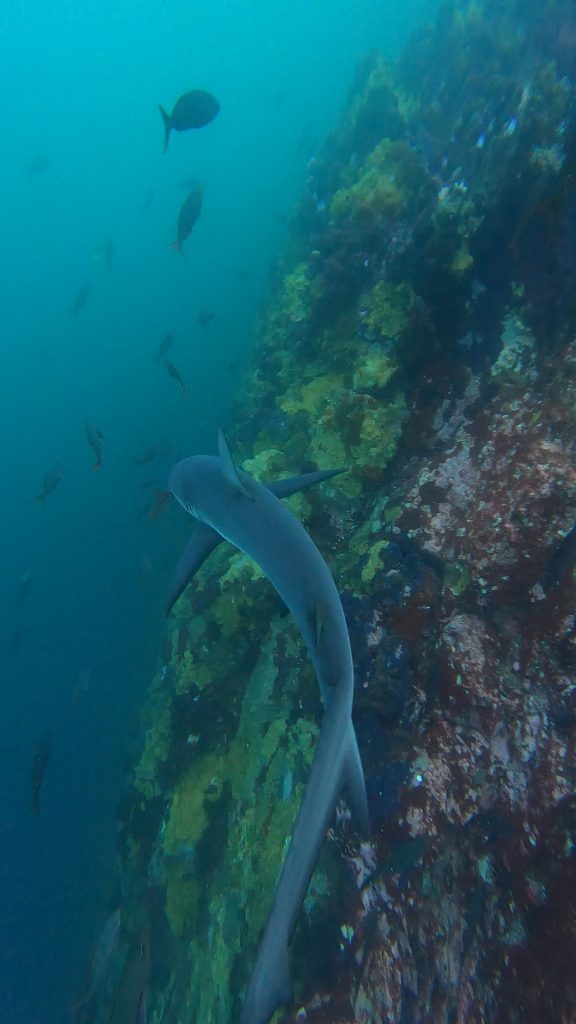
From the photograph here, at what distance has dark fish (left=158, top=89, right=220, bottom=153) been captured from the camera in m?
7.30

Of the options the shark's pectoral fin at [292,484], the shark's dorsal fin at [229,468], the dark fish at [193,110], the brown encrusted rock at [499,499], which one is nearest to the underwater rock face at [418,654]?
the brown encrusted rock at [499,499]

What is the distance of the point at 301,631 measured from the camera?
266 centimetres

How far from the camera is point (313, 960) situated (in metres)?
2.80

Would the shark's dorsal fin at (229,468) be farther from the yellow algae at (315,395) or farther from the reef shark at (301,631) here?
A: the yellow algae at (315,395)

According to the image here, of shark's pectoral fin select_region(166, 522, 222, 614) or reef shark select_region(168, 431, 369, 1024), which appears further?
shark's pectoral fin select_region(166, 522, 222, 614)

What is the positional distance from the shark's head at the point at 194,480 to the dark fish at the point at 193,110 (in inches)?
253

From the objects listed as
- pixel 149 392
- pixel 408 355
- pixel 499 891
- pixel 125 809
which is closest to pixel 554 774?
pixel 499 891

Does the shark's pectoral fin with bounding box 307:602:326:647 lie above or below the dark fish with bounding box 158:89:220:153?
below

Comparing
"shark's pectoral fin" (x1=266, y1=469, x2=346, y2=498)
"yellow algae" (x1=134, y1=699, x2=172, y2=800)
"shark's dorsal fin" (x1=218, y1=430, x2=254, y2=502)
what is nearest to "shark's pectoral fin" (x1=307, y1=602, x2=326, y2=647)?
"shark's dorsal fin" (x1=218, y1=430, x2=254, y2=502)

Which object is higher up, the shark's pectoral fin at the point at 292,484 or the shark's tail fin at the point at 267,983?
the shark's pectoral fin at the point at 292,484

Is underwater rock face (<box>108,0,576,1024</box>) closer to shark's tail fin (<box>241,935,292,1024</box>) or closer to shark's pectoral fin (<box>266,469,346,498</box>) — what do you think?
shark's pectoral fin (<box>266,469,346,498</box>)

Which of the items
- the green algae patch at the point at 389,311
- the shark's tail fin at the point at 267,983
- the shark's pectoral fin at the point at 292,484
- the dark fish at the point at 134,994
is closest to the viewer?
the shark's tail fin at the point at 267,983

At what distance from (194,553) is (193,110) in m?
7.50

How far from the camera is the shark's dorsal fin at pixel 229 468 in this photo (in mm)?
2729
